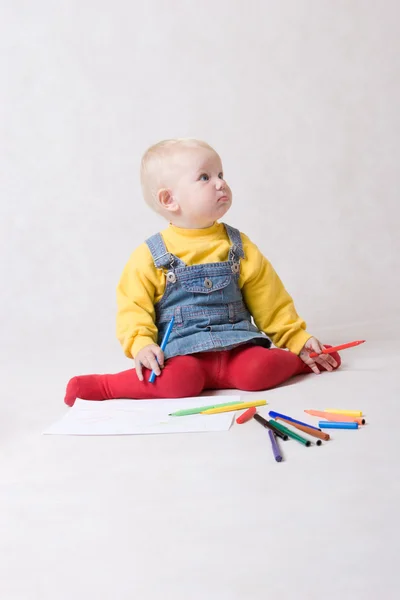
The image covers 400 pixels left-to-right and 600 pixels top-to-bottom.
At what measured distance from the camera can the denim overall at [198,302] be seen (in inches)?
76.0

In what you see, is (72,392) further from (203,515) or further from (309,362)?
(203,515)

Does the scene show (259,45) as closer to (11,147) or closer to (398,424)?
(11,147)

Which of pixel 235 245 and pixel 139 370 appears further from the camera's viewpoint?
pixel 235 245

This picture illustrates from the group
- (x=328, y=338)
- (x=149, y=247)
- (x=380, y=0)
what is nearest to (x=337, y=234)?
(x=328, y=338)

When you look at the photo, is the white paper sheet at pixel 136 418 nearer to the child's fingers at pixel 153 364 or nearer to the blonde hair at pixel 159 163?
the child's fingers at pixel 153 364

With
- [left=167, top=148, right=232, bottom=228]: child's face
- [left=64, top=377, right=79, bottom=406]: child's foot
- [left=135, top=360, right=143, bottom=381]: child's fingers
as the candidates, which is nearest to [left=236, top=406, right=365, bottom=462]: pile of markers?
[left=135, top=360, right=143, bottom=381]: child's fingers

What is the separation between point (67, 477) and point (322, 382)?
72 centimetres

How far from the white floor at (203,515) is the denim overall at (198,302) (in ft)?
1.08

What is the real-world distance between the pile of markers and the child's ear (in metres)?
0.59

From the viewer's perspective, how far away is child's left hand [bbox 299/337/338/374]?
194 centimetres

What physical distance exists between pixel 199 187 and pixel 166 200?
102 mm

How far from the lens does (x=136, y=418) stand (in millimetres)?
1669

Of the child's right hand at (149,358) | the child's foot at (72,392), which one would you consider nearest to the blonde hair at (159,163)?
the child's right hand at (149,358)

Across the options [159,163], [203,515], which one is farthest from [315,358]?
[203,515]
